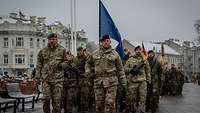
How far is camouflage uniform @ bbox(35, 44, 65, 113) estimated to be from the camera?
1056cm

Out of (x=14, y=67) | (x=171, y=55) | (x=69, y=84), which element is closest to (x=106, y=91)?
(x=69, y=84)

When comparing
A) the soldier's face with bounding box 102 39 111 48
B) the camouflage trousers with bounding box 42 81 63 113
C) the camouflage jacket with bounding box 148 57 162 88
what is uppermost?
the soldier's face with bounding box 102 39 111 48

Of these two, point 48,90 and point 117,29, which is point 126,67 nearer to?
point 117,29

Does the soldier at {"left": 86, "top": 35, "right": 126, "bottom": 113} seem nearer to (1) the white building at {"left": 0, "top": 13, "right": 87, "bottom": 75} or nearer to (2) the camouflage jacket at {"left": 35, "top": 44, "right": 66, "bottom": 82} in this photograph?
(2) the camouflage jacket at {"left": 35, "top": 44, "right": 66, "bottom": 82}

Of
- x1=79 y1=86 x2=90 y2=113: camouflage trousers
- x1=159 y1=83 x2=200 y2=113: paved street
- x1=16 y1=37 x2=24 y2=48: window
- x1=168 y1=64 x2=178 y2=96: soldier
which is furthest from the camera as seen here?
x1=16 y1=37 x2=24 y2=48: window

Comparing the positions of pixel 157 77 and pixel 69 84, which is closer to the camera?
pixel 69 84

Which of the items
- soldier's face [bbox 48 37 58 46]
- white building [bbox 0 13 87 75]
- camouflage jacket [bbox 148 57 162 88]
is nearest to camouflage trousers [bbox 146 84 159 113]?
camouflage jacket [bbox 148 57 162 88]

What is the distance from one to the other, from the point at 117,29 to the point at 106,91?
13.8 feet

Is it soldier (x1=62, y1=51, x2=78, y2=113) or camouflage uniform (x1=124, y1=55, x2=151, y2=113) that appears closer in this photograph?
camouflage uniform (x1=124, y1=55, x2=151, y2=113)

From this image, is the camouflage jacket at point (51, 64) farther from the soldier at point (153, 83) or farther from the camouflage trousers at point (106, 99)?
the soldier at point (153, 83)

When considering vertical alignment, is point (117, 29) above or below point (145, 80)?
above

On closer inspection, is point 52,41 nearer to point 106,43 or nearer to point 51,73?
point 51,73

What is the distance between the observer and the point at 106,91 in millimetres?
10117

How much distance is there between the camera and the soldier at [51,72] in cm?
1057
